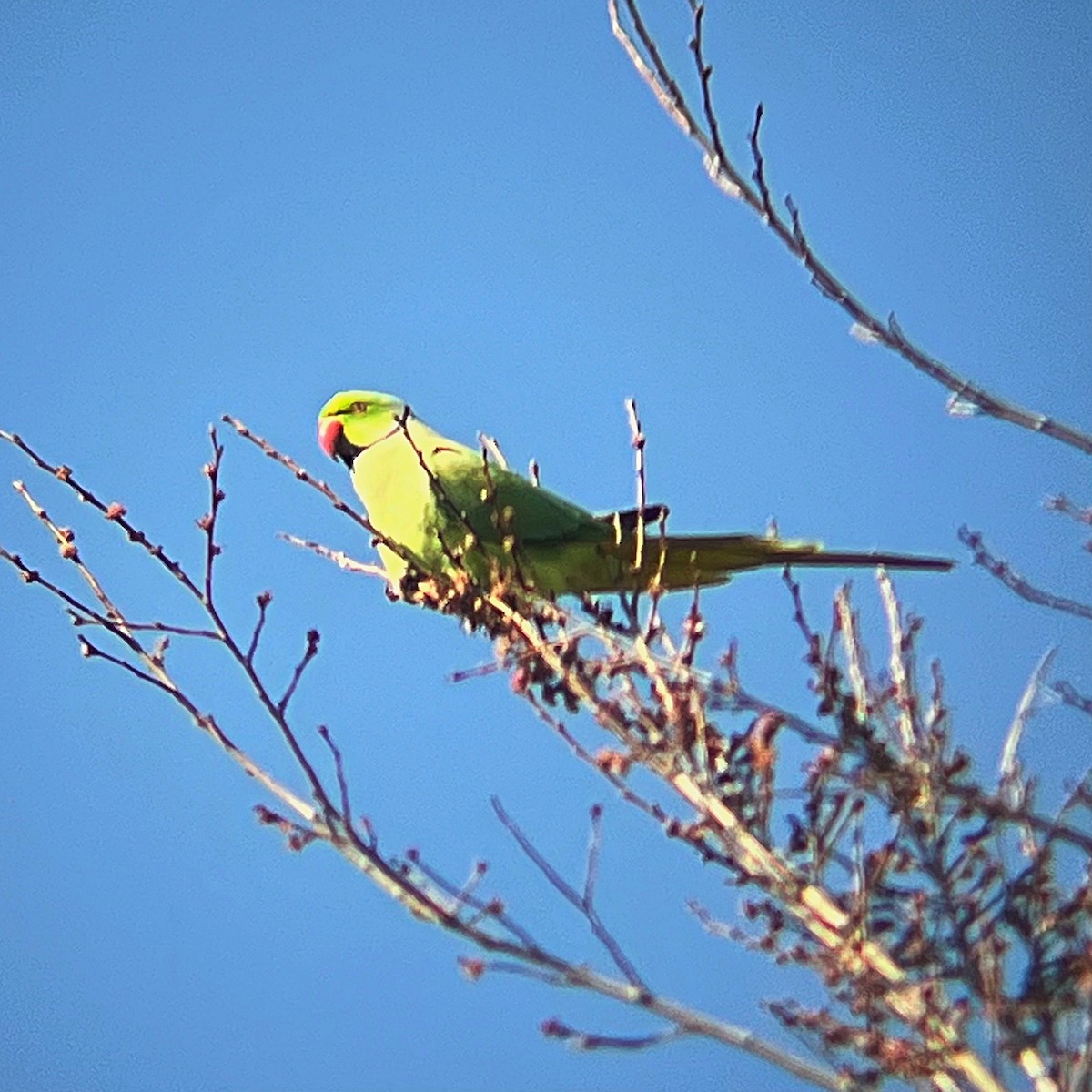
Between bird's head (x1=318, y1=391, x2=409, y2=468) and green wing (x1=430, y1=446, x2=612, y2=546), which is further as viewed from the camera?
bird's head (x1=318, y1=391, x2=409, y2=468)

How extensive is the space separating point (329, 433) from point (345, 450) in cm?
10

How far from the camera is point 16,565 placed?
2.79 meters

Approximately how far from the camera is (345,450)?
5.62 metres

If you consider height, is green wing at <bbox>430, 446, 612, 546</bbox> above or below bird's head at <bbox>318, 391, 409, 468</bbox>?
below

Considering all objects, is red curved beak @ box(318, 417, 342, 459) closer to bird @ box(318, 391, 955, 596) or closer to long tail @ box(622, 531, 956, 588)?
bird @ box(318, 391, 955, 596)

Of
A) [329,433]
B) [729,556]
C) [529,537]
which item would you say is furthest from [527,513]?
[329,433]

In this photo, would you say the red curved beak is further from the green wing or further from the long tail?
the long tail

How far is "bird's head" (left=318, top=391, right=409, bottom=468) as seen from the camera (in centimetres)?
552

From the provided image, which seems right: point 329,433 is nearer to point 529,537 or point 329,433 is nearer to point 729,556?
point 529,537

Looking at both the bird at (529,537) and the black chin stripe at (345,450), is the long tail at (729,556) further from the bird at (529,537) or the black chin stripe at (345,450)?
the black chin stripe at (345,450)

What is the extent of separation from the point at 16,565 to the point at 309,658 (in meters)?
0.65

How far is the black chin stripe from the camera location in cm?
558

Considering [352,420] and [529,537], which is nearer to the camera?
[529,537]

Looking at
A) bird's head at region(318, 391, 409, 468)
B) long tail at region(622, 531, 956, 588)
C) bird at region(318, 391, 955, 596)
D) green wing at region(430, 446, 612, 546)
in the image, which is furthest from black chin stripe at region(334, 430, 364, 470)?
long tail at region(622, 531, 956, 588)
